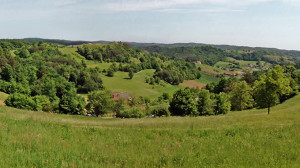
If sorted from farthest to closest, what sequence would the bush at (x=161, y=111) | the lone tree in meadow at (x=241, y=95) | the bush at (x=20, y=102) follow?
the bush at (x=161, y=111) < the lone tree in meadow at (x=241, y=95) < the bush at (x=20, y=102)

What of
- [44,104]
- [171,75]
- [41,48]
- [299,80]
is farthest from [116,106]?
[41,48]

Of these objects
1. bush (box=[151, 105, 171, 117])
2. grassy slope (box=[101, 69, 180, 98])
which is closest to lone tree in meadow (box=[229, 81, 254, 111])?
bush (box=[151, 105, 171, 117])

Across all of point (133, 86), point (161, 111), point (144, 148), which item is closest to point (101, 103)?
point (161, 111)

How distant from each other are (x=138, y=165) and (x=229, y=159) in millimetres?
3432

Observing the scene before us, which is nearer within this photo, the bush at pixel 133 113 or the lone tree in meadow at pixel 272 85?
the lone tree in meadow at pixel 272 85

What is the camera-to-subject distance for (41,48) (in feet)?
621

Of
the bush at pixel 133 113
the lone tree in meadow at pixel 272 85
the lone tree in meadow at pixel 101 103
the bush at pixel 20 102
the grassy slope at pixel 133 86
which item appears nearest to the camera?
the lone tree in meadow at pixel 272 85

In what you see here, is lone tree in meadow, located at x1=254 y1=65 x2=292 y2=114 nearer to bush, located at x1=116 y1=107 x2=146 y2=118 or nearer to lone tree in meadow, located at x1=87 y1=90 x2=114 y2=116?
bush, located at x1=116 y1=107 x2=146 y2=118

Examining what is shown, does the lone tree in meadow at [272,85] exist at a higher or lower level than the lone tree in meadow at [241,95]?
higher

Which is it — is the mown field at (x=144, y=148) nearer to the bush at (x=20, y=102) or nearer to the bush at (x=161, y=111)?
the bush at (x=161, y=111)

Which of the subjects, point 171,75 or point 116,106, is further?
point 171,75

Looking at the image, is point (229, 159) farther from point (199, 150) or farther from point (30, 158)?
point (30, 158)

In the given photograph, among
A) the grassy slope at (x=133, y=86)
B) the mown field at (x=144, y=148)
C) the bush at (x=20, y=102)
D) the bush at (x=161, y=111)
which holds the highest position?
the mown field at (x=144, y=148)

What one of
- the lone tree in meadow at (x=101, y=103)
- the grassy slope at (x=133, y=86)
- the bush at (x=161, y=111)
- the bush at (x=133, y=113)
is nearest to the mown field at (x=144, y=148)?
the bush at (x=161, y=111)
